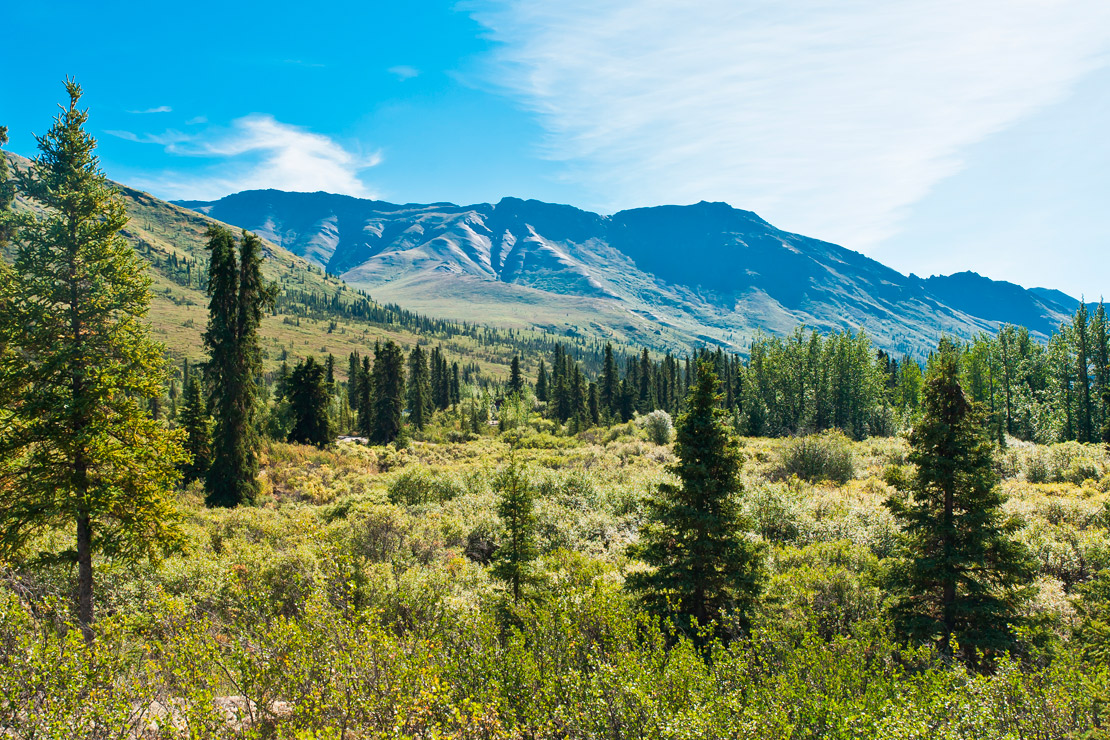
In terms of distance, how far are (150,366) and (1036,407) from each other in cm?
7021

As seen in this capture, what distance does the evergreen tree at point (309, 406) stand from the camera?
47.2 metres

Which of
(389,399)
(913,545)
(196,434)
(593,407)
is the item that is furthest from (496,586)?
(593,407)

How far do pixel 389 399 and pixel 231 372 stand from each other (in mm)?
30134

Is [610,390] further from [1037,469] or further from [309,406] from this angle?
[1037,469]

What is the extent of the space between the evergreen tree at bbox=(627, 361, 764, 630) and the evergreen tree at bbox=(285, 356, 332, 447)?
42295mm

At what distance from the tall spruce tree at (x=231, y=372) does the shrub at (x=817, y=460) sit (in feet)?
91.4

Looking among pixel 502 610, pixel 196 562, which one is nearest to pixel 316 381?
pixel 196 562

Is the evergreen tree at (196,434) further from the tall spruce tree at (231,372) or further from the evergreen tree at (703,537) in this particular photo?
the evergreen tree at (703,537)

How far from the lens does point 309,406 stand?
47.3 metres

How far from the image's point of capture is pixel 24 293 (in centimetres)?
1134

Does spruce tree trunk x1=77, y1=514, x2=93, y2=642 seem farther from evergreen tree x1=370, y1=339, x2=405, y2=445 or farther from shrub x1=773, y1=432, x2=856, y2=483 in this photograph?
evergreen tree x1=370, y1=339, x2=405, y2=445

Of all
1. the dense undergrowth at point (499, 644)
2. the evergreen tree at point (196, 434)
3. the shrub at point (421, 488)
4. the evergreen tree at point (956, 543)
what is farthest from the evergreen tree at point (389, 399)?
the evergreen tree at point (956, 543)

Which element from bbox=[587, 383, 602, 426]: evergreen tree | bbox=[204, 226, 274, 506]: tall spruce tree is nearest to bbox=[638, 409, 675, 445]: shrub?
bbox=[587, 383, 602, 426]: evergreen tree

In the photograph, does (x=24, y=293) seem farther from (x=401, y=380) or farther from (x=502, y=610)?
(x=401, y=380)
